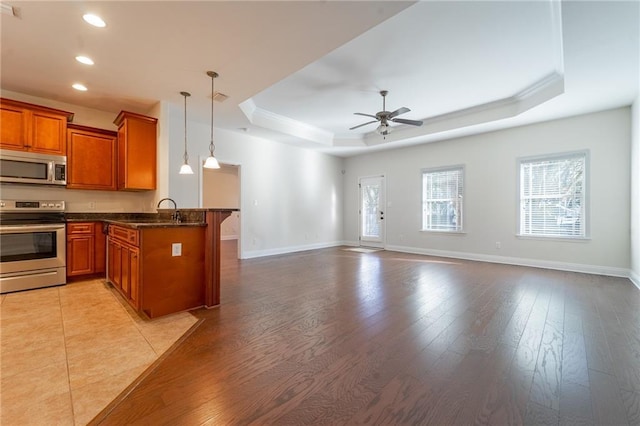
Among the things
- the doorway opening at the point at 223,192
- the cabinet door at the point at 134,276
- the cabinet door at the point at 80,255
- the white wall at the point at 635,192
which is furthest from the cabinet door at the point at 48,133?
the white wall at the point at 635,192

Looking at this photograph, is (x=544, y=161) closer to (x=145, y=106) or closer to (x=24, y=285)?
(x=145, y=106)

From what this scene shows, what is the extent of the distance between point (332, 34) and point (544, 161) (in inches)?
200

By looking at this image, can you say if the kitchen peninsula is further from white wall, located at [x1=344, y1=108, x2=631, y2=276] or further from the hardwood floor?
white wall, located at [x1=344, y1=108, x2=631, y2=276]

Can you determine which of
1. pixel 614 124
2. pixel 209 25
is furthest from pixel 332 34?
pixel 614 124

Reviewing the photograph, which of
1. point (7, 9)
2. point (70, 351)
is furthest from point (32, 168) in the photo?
point (70, 351)

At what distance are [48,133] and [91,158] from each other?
59 centimetres

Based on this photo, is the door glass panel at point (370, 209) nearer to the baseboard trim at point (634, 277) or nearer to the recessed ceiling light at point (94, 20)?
the baseboard trim at point (634, 277)

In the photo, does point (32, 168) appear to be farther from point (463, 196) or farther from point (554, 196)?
point (554, 196)

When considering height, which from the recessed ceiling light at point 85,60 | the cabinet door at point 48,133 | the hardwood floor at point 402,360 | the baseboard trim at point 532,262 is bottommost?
the hardwood floor at point 402,360

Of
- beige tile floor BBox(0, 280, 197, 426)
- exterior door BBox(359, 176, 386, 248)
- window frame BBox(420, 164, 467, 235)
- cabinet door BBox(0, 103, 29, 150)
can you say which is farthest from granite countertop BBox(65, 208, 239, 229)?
exterior door BBox(359, 176, 386, 248)

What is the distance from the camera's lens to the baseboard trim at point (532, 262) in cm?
459

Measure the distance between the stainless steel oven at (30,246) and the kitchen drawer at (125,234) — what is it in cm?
82

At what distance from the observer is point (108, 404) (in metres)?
1.53

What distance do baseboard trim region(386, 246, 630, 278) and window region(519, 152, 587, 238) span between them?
534mm
